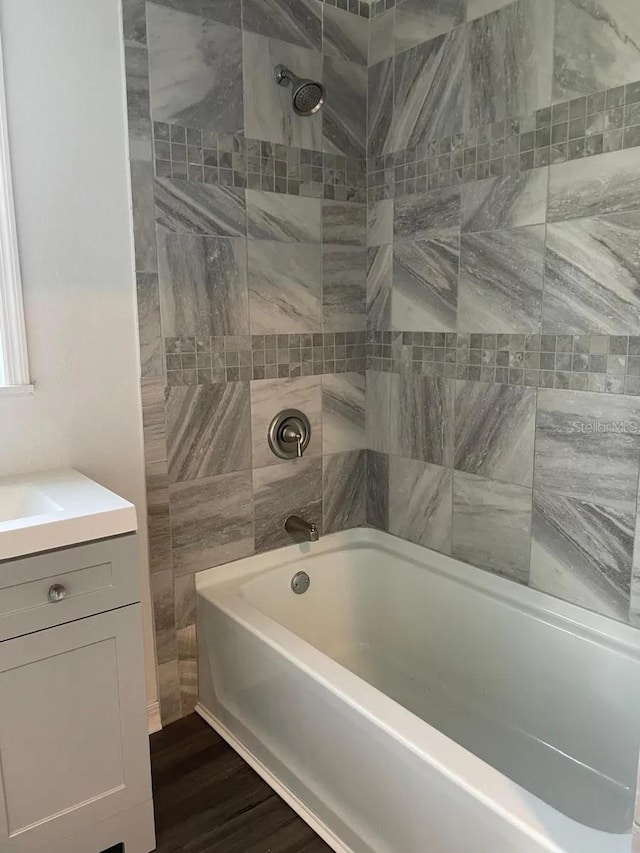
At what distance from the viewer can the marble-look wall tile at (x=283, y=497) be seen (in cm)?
245

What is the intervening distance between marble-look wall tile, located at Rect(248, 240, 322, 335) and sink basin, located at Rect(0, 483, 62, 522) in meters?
0.94

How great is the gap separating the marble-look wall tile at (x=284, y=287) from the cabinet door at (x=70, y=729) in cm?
116

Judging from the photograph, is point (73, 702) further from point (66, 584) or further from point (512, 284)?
point (512, 284)

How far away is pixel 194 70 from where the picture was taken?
2080mm

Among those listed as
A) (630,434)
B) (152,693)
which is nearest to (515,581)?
(630,434)

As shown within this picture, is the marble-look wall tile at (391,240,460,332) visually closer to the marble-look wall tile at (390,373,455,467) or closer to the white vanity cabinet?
the marble-look wall tile at (390,373,455,467)

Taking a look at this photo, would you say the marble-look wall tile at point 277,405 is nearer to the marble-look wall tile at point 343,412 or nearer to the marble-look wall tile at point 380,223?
the marble-look wall tile at point 343,412

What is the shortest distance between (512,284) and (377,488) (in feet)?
3.43

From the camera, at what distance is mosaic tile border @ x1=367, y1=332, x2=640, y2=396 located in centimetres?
184

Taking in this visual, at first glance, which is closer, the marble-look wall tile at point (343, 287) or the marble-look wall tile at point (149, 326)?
the marble-look wall tile at point (149, 326)

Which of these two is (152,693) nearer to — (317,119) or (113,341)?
(113,341)

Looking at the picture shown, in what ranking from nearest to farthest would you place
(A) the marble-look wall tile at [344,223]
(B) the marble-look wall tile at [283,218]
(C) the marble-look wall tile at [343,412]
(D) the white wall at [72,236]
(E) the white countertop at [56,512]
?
(E) the white countertop at [56,512] < (D) the white wall at [72,236] < (B) the marble-look wall tile at [283,218] < (A) the marble-look wall tile at [344,223] < (C) the marble-look wall tile at [343,412]

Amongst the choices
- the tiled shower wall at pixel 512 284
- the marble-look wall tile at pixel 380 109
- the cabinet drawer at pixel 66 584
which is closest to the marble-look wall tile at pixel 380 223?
the tiled shower wall at pixel 512 284

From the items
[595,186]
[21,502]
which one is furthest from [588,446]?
[21,502]
